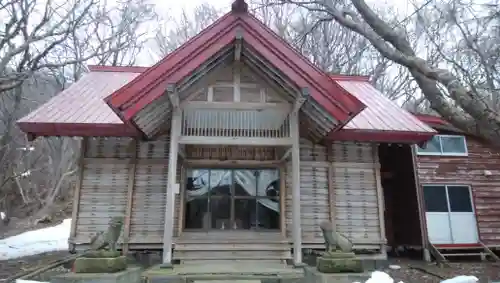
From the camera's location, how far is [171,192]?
5.83 metres

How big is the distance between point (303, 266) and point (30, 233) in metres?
13.6

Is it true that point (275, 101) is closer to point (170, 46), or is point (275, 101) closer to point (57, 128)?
point (57, 128)

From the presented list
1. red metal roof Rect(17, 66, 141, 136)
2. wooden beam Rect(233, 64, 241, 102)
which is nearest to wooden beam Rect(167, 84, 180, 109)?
red metal roof Rect(17, 66, 141, 136)

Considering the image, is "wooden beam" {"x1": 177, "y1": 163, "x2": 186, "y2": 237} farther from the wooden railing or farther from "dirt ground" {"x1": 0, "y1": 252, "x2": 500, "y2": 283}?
"dirt ground" {"x1": 0, "y1": 252, "x2": 500, "y2": 283}

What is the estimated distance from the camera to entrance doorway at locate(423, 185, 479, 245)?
949cm

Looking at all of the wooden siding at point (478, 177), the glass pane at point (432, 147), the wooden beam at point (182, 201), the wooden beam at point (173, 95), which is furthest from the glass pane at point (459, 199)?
the wooden beam at point (173, 95)

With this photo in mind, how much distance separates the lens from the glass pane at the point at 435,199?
963 centimetres

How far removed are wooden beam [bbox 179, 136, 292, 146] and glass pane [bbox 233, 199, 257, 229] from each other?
2097 millimetres

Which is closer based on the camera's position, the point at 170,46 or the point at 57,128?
the point at 57,128

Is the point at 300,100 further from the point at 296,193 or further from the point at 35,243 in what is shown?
the point at 35,243

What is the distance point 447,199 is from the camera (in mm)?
9703

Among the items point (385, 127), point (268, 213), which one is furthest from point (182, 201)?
point (385, 127)

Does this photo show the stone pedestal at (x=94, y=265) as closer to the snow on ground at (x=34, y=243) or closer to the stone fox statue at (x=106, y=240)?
the stone fox statue at (x=106, y=240)

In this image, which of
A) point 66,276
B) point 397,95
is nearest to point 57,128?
point 66,276
